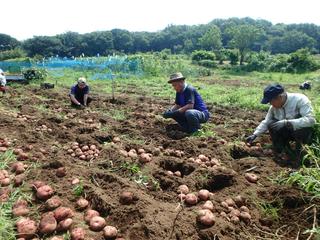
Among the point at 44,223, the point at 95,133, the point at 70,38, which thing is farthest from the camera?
the point at 70,38

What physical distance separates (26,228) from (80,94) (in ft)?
20.6

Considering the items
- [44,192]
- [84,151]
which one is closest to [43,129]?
[84,151]

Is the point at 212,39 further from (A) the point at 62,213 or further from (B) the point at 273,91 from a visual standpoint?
(A) the point at 62,213

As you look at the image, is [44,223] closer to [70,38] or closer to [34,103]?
[34,103]

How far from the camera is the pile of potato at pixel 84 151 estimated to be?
441 cm

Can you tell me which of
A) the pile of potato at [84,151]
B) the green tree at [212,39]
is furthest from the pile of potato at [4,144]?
the green tree at [212,39]

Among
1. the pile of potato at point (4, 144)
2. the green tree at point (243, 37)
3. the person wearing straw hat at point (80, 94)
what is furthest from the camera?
the green tree at point (243, 37)

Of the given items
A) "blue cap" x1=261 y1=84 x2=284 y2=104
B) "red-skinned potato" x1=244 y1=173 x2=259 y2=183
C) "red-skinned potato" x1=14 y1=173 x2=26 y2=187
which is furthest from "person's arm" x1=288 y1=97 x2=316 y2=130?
"red-skinned potato" x1=14 y1=173 x2=26 y2=187

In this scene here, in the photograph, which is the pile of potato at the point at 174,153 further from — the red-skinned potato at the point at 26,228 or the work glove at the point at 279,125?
the red-skinned potato at the point at 26,228

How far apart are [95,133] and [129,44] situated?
294ft

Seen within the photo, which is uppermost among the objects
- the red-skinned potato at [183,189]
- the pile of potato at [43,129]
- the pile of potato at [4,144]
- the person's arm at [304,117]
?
the person's arm at [304,117]

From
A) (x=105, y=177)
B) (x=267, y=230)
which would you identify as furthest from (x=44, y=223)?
(x=267, y=230)

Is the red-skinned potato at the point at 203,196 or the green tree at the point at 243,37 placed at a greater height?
the green tree at the point at 243,37

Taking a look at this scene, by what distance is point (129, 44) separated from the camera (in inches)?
3629
